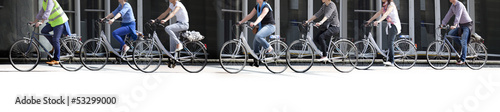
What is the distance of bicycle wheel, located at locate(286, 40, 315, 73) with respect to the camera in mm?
9398

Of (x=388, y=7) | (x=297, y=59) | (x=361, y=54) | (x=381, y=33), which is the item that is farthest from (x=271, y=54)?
(x=381, y=33)

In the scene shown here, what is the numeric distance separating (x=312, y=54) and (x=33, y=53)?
446 centimetres

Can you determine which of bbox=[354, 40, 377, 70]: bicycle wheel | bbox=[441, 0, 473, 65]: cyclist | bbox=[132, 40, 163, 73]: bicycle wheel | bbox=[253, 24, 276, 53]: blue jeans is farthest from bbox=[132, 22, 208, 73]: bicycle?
bbox=[441, 0, 473, 65]: cyclist

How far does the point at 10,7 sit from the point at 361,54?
24.0ft

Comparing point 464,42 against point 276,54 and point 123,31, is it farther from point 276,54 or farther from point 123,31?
point 123,31

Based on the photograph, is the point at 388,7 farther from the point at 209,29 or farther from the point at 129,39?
the point at 129,39

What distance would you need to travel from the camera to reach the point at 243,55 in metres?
9.15

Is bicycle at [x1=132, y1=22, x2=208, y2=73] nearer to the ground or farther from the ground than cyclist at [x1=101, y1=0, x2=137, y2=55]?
nearer to the ground

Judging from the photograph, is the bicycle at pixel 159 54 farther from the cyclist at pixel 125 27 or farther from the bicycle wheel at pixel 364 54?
the bicycle wheel at pixel 364 54

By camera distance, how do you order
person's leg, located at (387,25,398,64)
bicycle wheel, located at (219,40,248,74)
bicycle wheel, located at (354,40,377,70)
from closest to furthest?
bicycle wheel, located at (219,40,248,74) < bicycle wheel, located at (354,40,377,70) < person's leg, located at (387,25,398,64)

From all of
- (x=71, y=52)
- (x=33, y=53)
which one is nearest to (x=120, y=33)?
(x=71, y=52)

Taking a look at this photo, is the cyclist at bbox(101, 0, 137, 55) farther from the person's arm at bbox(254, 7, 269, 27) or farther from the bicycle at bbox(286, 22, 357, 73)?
the bicycle at bbox(286, 22, 357, 73)

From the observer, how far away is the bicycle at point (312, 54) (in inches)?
371

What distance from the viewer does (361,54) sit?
33.5 feet
